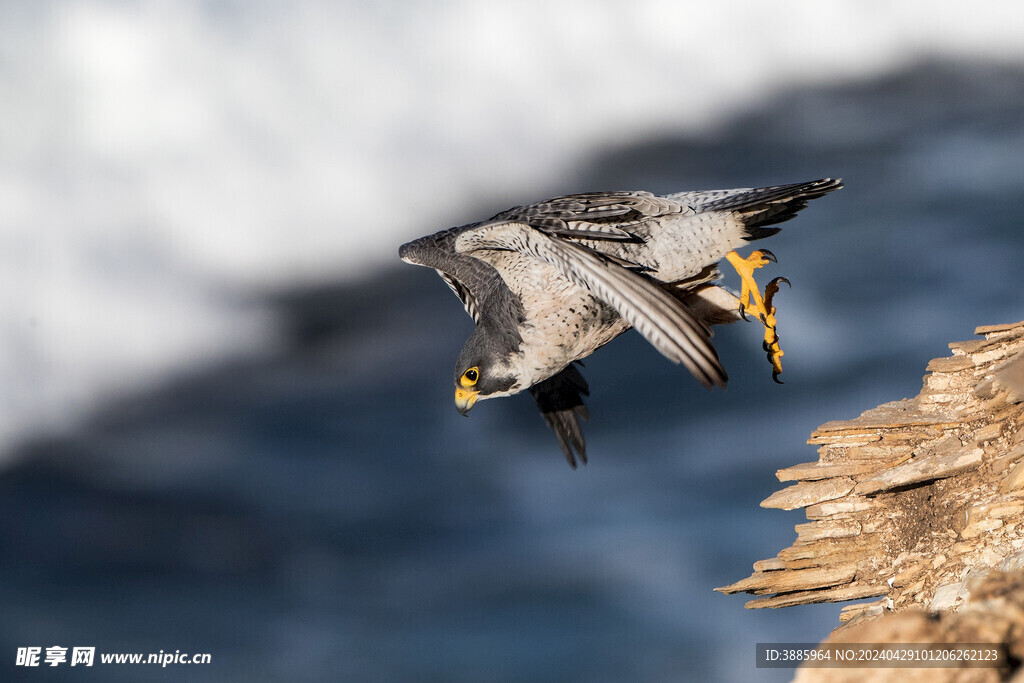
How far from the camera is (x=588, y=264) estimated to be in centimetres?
415

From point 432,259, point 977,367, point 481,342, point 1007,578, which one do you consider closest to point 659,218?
point 481,342

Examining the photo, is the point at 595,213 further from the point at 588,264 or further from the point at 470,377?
the point at 470,377

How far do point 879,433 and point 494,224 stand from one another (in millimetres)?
2823

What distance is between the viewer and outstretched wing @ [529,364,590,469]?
6398mm

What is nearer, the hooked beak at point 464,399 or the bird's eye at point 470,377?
the bird's eye at point 470,377

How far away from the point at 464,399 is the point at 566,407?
4.37 feet

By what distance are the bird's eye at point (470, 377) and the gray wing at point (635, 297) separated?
0.90 meters

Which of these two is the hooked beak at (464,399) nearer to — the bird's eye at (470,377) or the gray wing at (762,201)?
the bird's eye at (470,377)

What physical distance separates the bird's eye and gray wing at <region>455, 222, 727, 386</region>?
2.95ft

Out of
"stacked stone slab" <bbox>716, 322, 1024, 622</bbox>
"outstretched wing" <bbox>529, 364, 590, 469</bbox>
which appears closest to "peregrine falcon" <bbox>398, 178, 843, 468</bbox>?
"stacked stone slab" <bbox>716, 322, 1024, 622</bbox>

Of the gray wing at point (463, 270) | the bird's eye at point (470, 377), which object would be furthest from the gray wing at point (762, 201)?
the bird's eye at point (470, 377)

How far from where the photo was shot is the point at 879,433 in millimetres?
5055

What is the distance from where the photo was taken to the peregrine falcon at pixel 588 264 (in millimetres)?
4645

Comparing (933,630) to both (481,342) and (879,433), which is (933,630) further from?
(481,342)
